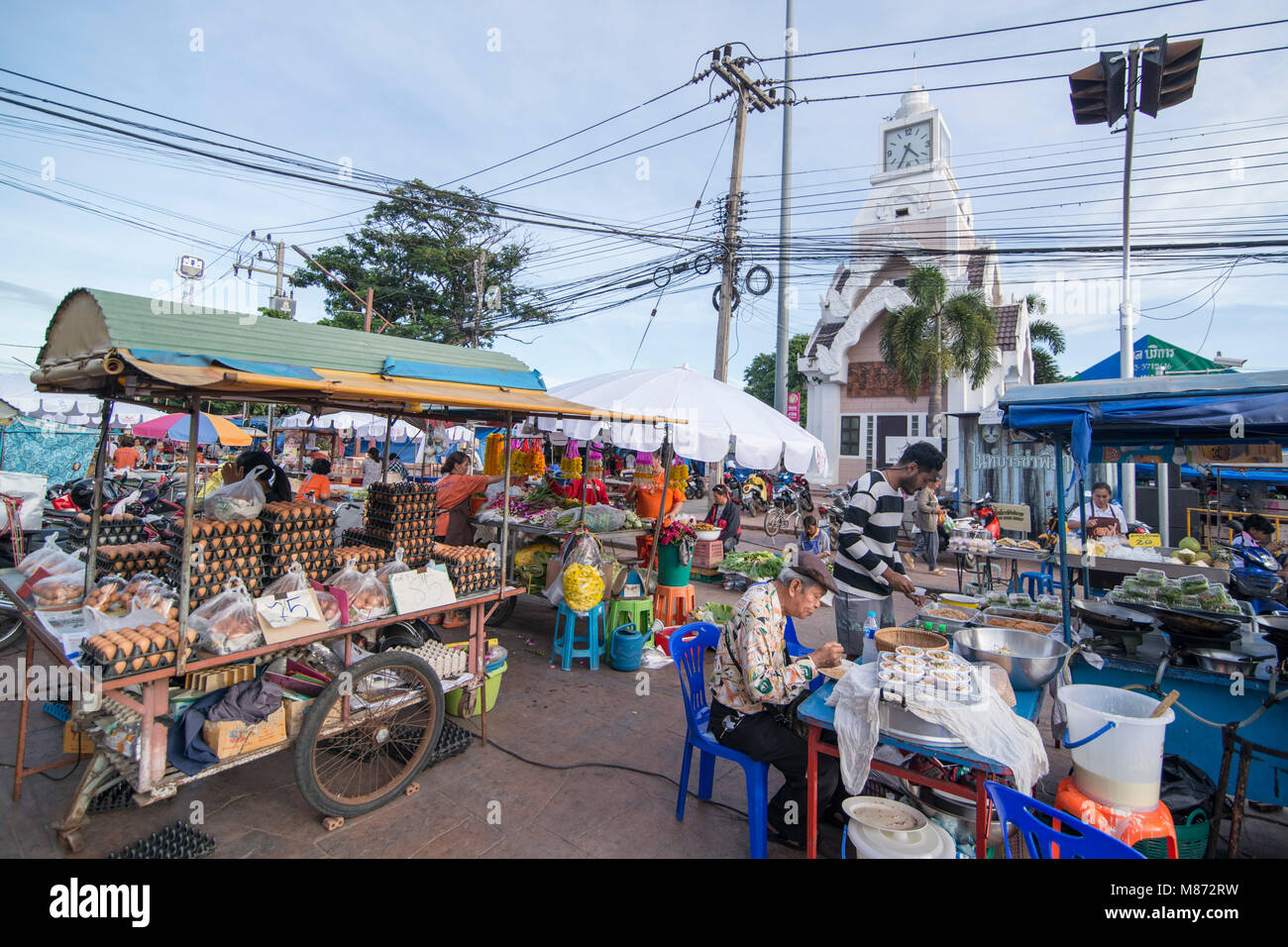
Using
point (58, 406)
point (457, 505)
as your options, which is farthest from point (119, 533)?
point (58, 406)

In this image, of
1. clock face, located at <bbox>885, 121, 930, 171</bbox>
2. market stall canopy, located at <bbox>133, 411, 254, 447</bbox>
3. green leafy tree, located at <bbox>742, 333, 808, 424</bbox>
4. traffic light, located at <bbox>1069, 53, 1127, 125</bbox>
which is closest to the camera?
traffic light, located at <bbox>1069, 53, 1127, 125</bbox>

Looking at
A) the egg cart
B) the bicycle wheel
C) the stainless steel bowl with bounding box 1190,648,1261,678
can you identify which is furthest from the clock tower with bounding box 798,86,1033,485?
the egg cart

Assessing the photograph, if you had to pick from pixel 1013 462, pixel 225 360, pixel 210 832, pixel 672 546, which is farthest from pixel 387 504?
pixel 1013 462

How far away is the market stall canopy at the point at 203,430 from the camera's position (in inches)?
447

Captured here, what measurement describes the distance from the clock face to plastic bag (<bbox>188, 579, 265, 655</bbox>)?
24.9 meters

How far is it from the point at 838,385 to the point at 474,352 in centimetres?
1782

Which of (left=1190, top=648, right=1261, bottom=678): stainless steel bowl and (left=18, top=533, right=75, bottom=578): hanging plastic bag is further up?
(left=18, top=533, right=75, bottom=578): hanging plastic bag

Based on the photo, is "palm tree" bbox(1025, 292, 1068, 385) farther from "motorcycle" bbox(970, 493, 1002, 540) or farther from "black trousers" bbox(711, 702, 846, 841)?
"black trousers" bbox(711, 702, 846, 841)

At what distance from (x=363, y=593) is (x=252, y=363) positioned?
57.9 inches

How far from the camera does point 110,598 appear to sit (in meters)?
3.33

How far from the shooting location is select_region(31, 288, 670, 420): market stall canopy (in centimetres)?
293

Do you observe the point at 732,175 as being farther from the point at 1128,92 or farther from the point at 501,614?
the point at 501,614

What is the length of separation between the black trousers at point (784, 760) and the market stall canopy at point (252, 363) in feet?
8.37

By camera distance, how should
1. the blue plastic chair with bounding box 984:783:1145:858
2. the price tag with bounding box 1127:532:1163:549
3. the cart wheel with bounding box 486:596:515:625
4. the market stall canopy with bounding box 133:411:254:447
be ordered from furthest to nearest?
1. the market stall canopy with bounding box 133:411:254:447
2. the cart wheel with bounding box 486:596:515:625
3. the price tag with bounding box 1127:532:1163:549
4. the blue plastic chair with bounding box 984:783:1145:858
